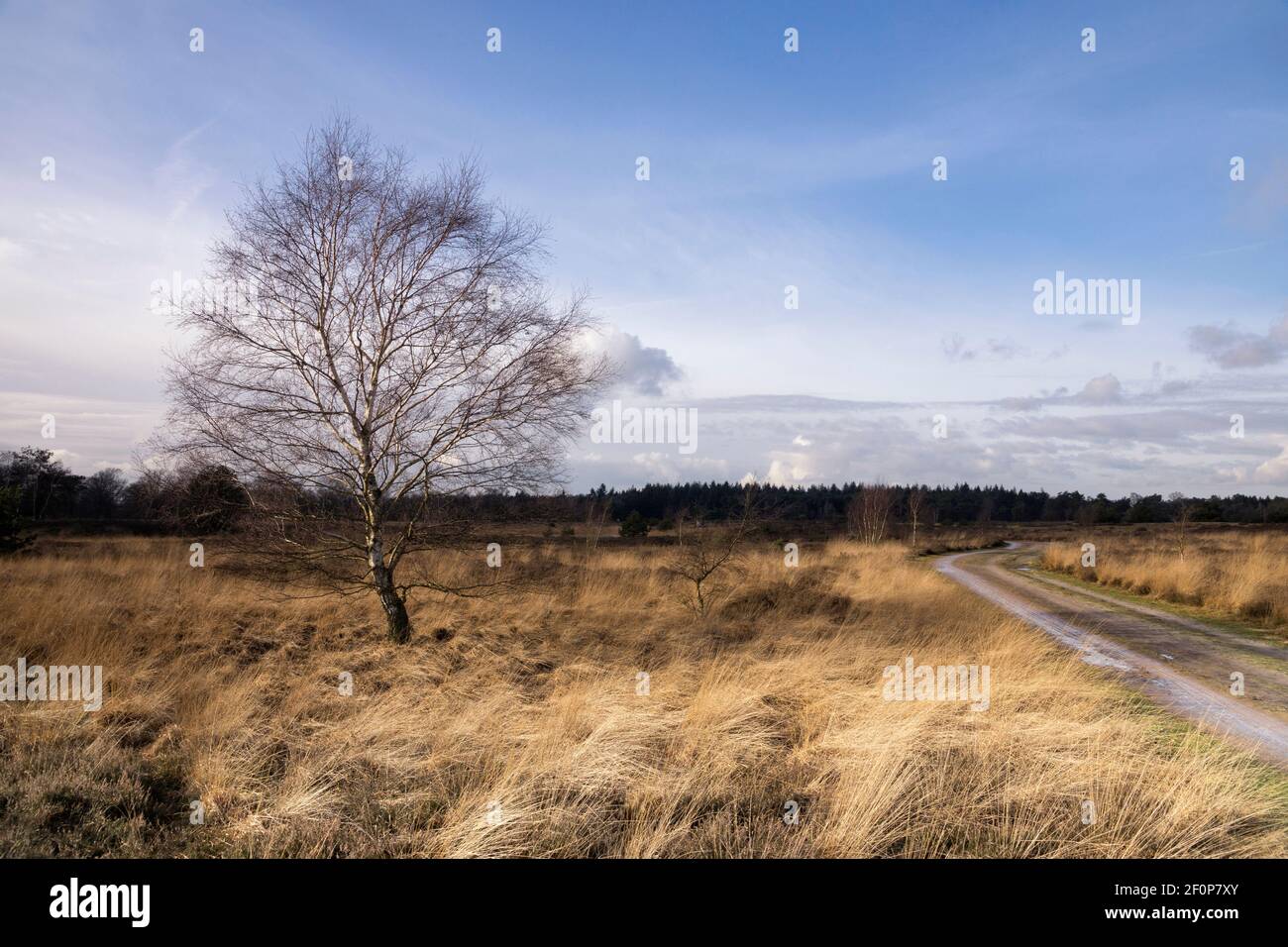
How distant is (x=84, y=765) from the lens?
539cm

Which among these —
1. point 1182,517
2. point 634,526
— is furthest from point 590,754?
point 634,526

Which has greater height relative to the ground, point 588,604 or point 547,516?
point 547,516

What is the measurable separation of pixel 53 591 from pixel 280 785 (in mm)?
10893

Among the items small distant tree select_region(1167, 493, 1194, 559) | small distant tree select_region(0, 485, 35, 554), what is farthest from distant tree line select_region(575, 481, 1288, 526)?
small distant tree select_region(0, 485, 35, 554)

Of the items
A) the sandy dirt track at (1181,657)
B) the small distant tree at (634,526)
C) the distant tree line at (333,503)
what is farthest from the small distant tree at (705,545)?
the small distant tree at (634,526)

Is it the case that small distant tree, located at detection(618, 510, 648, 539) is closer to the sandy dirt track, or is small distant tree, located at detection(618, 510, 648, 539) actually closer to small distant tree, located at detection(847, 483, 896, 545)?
small distant tree, located at detection(847, 483, 896, 545)

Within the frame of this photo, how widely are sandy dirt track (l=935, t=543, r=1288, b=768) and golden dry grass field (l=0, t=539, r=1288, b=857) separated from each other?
48cm

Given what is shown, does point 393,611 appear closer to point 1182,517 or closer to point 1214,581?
point 1214,581

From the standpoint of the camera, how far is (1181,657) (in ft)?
31.4

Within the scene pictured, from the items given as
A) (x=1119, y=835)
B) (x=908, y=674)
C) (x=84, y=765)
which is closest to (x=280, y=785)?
(x=84, y=765)

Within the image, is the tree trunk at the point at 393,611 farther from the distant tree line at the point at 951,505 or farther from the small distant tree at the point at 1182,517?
the small distant tree at the point at 1182,517

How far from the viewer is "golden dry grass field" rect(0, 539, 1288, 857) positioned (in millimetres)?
4289

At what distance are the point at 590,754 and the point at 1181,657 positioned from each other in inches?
357
